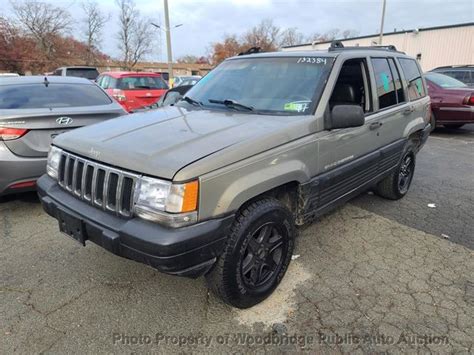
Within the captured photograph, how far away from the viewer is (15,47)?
3616cm

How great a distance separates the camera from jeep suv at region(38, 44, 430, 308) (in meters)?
2.16

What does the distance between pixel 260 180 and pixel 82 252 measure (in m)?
1.97

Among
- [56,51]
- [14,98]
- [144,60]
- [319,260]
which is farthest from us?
[144,60]

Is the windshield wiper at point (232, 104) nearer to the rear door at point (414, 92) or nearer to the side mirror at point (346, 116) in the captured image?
the side mirror at point (346, 116)

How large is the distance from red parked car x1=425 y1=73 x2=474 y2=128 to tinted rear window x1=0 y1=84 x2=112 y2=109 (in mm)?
7952

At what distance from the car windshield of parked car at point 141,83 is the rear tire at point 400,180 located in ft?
27.1

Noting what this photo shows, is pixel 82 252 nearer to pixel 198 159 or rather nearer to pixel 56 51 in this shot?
pixel 198 159

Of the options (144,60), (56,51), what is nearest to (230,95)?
(56,51)

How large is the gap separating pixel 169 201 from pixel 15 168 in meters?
2.63

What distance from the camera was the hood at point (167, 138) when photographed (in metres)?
2.23

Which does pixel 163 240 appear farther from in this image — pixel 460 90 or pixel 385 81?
pixel 460 90

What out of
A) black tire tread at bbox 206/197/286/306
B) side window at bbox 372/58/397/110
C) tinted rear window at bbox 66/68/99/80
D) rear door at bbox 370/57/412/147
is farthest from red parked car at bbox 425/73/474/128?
tinted rear window at bbox 66/68/99/80

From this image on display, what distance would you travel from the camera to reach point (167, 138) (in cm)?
250

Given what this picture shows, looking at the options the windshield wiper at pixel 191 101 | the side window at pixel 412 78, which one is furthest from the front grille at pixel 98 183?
the side window at pixel 412 78
